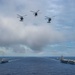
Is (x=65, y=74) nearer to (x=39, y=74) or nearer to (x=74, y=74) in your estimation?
(x=74, y=74)

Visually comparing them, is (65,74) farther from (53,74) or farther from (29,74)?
(29,74)

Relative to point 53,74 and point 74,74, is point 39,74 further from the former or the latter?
point 74,74

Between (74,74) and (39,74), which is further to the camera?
(74,74)

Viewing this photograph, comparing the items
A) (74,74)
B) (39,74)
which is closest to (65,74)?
(74,74)

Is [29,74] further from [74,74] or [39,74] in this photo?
[74,74]

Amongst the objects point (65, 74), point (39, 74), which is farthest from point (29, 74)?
point (65, 74)
